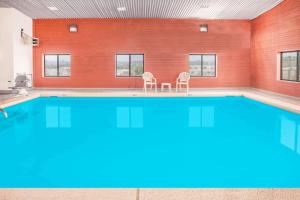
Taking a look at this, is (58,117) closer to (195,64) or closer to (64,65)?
(64,65)

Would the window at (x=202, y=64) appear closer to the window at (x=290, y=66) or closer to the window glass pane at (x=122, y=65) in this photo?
the window glass pane at (x=122, y=65)

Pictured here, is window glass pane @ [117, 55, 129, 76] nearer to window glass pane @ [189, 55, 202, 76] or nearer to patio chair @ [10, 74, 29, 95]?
window glass pane @ [189, 55, 202, 76]

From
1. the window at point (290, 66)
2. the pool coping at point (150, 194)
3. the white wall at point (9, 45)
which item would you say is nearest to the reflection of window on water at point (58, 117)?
the white wall at point (9, 45)

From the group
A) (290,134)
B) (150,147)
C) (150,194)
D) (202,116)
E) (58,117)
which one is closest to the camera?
(150,194)

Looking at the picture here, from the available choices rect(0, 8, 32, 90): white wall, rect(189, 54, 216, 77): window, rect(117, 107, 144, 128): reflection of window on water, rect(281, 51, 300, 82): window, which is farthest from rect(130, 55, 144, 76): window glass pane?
rect(281, 51, 300, 82): window

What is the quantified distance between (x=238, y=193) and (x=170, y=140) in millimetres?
3095

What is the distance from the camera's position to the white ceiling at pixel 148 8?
399 inches

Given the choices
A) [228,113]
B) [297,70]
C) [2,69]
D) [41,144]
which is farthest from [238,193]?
[2,69]

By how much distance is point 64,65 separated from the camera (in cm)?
1384

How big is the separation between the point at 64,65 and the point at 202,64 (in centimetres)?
531

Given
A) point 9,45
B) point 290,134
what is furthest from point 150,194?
point 9,45

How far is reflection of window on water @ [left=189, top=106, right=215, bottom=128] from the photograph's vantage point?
6816mm

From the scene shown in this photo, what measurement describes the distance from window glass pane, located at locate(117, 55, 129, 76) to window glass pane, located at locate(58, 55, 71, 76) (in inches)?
75.2

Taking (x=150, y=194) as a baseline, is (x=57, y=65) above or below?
above
